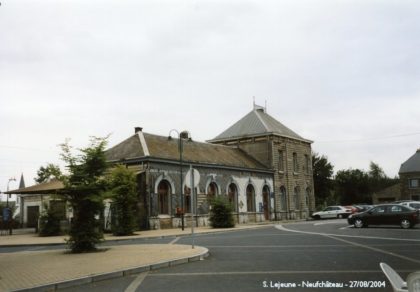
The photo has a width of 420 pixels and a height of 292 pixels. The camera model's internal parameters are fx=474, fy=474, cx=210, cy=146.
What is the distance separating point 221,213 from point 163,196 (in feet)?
14.2

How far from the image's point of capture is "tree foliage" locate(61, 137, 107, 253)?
49.6 feet

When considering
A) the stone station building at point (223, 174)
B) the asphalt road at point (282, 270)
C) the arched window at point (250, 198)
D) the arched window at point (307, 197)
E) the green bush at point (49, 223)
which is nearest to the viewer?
the asphalt road at point (282, 270)

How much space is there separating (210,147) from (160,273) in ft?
99.9

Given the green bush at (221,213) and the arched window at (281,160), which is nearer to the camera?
the green bush at (221,213)

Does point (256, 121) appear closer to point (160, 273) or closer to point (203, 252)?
point (203, 252)

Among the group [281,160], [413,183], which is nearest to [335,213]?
[281,160]

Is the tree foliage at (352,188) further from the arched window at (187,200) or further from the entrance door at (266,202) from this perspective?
the arched window at (187,200)

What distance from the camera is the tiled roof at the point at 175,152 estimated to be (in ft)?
103

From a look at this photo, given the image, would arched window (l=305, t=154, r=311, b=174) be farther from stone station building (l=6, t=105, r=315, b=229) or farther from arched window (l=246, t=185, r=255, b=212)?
arched window (l=246, t=185, r=255, b=212)

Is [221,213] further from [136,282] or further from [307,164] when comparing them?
[307,164]

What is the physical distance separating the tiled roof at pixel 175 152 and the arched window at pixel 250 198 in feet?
6.18

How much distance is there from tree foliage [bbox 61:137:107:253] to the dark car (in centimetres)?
1486

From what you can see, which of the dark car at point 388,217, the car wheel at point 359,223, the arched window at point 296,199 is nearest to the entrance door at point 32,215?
the arched window at point 296,199

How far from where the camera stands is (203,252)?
43.0ft
